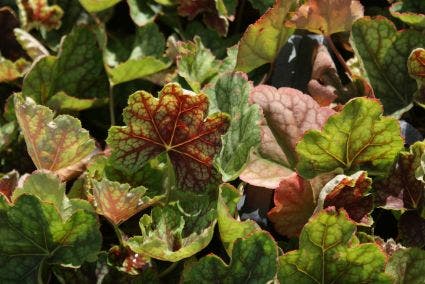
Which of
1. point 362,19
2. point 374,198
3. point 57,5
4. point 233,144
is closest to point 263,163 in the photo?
point 233,144

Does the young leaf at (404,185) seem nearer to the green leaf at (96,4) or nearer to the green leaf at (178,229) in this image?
the green leaf at (178,229)

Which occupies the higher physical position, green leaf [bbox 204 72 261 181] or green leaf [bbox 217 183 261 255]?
green leaf [bbox 204 72 261 181]

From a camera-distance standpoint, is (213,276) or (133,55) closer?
(213,276)

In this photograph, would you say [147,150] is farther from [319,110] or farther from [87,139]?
[319,110]

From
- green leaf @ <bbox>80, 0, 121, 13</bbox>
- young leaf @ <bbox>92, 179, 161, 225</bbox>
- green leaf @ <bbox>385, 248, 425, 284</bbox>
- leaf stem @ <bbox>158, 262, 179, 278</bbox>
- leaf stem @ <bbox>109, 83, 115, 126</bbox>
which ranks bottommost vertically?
leaf stem @ <bbox>158, 262, 179, 278</bbox>

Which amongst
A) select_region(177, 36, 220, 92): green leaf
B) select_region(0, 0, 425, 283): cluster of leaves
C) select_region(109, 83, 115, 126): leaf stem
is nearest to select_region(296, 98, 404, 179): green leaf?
select_region(0, 0, 425, 283): cluster of leaves

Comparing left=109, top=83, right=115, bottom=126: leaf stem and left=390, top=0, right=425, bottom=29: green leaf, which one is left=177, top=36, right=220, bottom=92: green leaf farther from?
left=390, top=0, right=425, bottom=29: green leaf

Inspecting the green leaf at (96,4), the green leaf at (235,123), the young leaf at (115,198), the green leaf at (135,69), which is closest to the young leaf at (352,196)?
the green leaf at (235,123)
